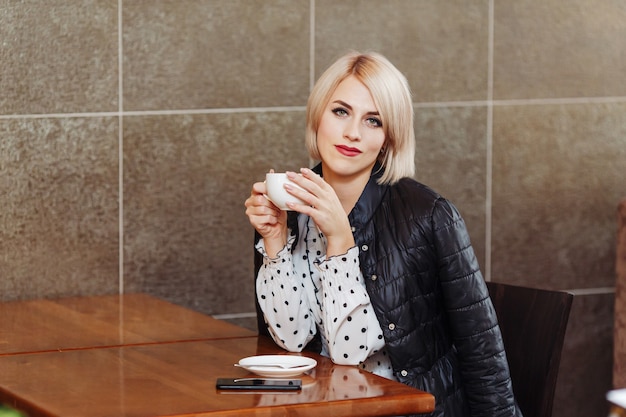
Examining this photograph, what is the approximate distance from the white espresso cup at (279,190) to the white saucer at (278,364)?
11.7 inches

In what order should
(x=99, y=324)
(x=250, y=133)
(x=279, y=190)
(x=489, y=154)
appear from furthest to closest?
(x=489, y=154) < (x=250, y=133) < (x=99, y=324) < (x=279, y=190)

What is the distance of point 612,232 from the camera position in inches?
143

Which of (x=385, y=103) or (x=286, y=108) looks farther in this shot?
(x=286, y=108)

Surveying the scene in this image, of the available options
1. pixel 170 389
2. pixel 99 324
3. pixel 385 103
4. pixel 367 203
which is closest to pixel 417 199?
pixel 367 203

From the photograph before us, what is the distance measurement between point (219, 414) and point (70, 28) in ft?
4.95

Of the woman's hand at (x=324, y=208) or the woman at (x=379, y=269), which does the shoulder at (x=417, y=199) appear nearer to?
the woman at (x=379, y=269)

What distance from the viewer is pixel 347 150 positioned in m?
2.26

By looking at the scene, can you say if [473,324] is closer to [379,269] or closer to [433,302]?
[433,302]

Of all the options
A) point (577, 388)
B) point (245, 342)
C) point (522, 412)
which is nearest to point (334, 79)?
point (245, 342)

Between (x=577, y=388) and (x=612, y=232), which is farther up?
(x=612, y=232)

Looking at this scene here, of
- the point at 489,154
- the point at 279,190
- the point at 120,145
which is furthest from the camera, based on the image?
the point at 489,154

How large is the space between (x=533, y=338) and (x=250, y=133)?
1.12 meters

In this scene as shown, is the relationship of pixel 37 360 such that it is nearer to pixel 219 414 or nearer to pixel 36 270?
pixel 219 414

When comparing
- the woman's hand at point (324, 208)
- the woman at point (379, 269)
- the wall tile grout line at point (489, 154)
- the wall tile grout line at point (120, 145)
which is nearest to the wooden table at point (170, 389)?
the woman at point (379, 269)
